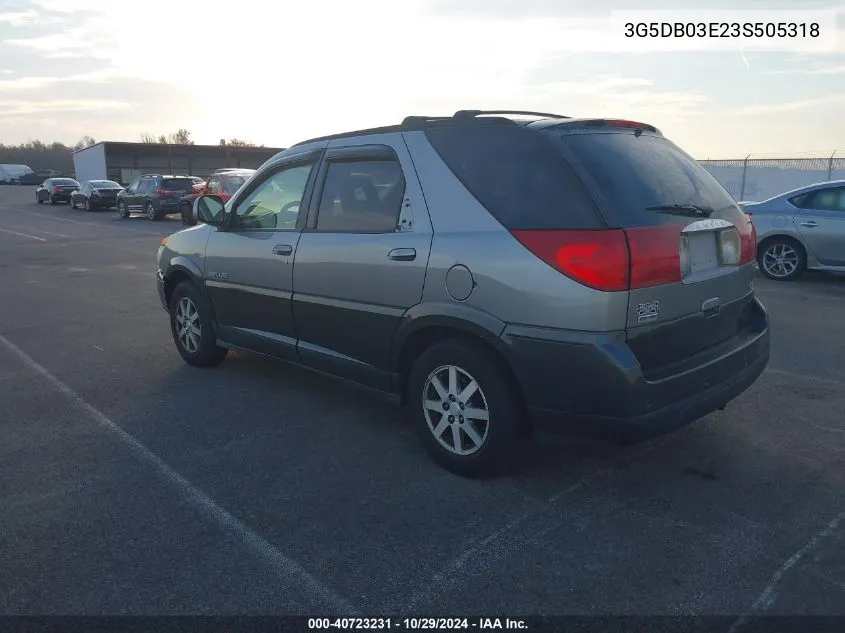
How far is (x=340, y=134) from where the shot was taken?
4645 millimetres

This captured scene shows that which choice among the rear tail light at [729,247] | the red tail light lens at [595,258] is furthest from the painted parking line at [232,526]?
the rear tail light at [729,247]

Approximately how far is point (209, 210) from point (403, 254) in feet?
7.67

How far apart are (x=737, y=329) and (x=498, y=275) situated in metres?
1.54

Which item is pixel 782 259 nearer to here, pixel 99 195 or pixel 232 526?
pixel 232 526

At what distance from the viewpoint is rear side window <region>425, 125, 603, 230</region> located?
3363mm

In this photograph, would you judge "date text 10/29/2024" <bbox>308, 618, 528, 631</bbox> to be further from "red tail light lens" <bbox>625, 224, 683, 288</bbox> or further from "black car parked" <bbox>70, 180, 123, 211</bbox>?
"black car parked" <bbox>70, 180, 123, 211</bbox>

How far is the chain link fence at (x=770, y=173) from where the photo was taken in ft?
70.1

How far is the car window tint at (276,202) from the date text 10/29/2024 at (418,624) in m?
2.82

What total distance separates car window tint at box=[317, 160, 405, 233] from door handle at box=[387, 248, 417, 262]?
153mm

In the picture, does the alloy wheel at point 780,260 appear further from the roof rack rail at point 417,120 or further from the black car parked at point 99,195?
the black car parked at point 99,195

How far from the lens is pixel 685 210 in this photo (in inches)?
141

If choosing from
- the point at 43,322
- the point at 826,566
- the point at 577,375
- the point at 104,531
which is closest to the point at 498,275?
the point at 577,375

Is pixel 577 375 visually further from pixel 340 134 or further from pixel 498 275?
pixel 340 134


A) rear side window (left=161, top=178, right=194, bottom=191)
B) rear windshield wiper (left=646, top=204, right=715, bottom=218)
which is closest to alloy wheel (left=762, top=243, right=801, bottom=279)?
rear windshield wiper (left=646, top=204, right=715, bottom=218)
